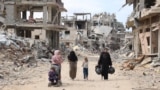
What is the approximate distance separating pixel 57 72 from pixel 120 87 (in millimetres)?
2594

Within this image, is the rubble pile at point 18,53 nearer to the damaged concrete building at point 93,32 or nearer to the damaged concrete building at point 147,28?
the damaged concrete building at point 147,28

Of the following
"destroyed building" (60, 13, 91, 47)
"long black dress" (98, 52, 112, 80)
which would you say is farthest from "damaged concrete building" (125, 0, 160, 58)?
"destroyed building" (60, 13, 91, 47)

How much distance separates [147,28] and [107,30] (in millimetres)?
66595

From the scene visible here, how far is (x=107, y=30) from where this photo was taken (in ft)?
315

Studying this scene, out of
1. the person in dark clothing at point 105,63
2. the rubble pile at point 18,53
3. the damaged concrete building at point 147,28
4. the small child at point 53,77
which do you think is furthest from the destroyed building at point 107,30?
the small child at point 53,77

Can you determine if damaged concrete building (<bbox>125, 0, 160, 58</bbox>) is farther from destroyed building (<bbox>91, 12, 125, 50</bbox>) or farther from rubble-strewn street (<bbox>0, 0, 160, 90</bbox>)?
destroyed building (<bbox>91, 12, 125, 50</bbox>)

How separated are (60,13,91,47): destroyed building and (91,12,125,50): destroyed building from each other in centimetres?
286

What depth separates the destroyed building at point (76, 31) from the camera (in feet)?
270

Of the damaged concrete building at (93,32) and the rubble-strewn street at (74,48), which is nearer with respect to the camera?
the rubble-strewn street at (74,48)

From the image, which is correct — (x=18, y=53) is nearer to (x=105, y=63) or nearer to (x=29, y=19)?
(x=105, y=63)

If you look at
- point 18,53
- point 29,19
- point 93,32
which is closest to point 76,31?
point 93,32

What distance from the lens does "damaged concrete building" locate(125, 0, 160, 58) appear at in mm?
25597

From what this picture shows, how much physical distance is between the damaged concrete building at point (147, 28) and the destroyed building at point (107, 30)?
5549cm

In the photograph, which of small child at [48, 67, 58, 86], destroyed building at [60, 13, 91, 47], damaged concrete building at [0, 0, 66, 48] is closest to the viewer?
small child at [48, 67, 58, 86]
